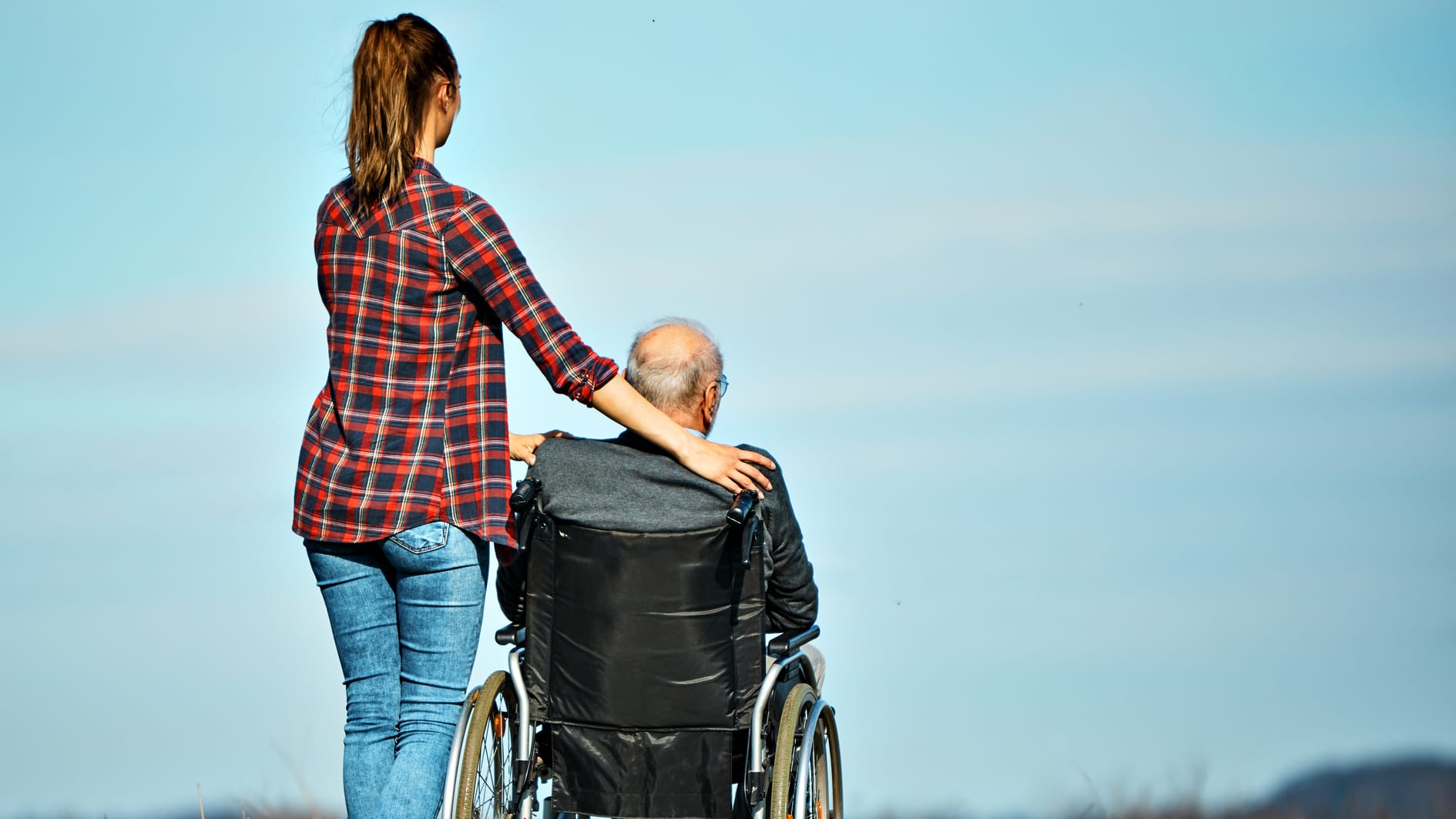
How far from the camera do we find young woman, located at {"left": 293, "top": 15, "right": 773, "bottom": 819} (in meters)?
2.29

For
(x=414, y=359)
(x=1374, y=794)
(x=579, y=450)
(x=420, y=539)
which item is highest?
(x=414, y=359)

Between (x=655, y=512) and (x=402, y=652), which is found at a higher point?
(x=655, y=512)

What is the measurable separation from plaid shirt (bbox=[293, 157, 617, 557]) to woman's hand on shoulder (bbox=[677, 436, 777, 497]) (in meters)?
0.24

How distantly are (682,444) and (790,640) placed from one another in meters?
0.43

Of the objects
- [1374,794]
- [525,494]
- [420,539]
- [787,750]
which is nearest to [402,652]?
[420,539]

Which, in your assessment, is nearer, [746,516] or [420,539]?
[420,539]

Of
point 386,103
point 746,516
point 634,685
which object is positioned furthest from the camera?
point 634,685

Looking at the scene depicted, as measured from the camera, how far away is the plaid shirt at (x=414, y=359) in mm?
2287

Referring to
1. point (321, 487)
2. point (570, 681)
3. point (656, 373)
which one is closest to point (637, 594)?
point (570, 681)

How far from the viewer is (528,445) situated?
2631 mm

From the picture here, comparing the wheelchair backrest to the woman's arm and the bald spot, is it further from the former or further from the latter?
the bald spot

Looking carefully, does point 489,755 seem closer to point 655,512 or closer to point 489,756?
point 489,756

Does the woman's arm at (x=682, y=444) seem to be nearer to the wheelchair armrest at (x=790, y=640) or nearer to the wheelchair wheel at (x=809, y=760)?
the wheelchair armrest at (x=790, y=640)

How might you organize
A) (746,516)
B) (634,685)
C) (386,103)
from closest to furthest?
(386,103) → (746,516) → (634,685)
